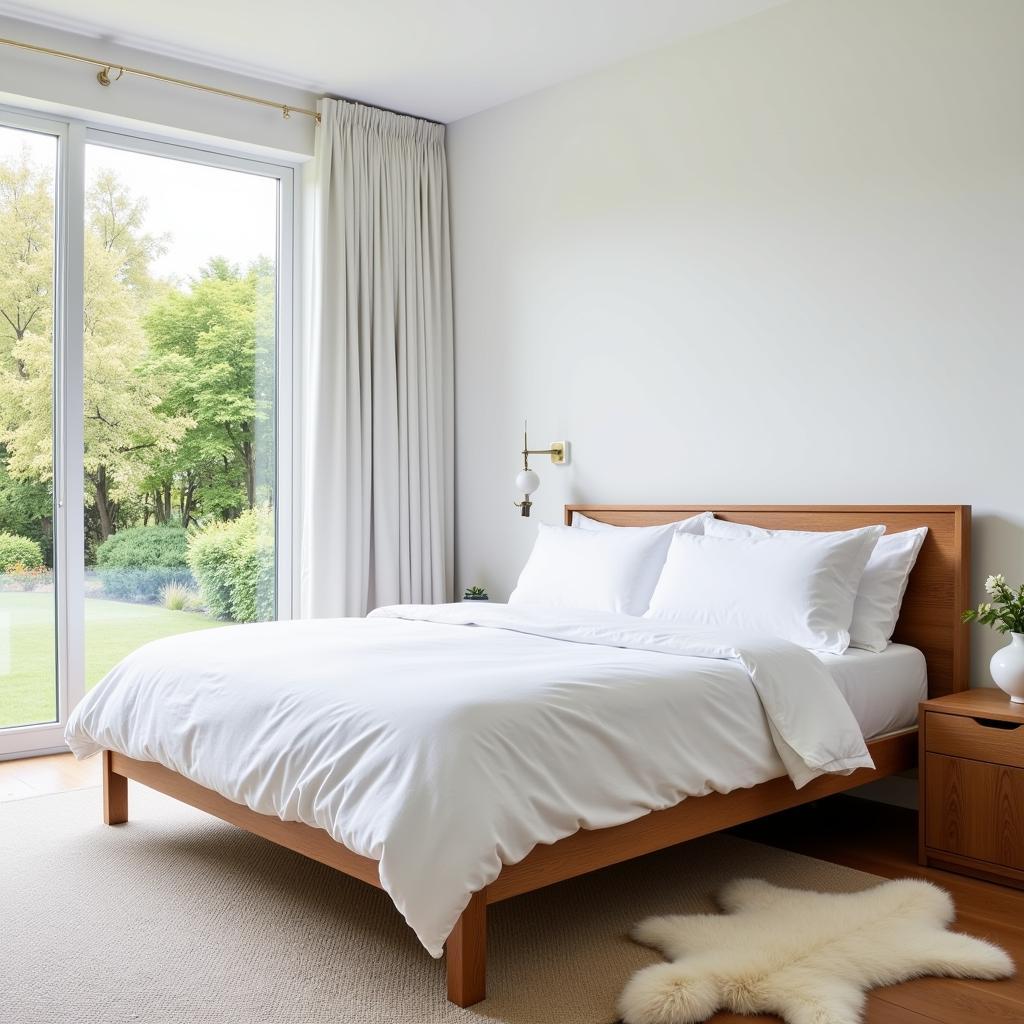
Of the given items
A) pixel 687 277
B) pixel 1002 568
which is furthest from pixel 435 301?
pixel 1002 568

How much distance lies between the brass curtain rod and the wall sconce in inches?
67.7

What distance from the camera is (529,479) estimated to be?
453cm

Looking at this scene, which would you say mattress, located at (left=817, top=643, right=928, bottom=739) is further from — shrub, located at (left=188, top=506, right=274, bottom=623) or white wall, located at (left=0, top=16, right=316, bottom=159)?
white wall, located at (left=0, top=16, right=316, bottom=159)

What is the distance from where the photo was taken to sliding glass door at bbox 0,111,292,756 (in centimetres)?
419

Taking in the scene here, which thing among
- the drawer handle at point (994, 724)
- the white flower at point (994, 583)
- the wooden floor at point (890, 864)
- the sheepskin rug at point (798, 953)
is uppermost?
the white flower at point (994, 583)

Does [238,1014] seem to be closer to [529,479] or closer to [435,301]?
[529,479]

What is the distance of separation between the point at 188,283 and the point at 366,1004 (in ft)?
11.0

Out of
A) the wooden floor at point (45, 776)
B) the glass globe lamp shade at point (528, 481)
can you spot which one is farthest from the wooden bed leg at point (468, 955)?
the glass globe lamp shade at point (528, 481)

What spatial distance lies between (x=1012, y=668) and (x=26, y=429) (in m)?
3.55

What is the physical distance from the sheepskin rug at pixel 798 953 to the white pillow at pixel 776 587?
78 cm

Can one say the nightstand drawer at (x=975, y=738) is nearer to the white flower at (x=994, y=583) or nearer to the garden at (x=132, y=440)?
the white flower at (x=994, y=583)

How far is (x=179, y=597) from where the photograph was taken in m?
4.61

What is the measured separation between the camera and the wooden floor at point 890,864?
212cm

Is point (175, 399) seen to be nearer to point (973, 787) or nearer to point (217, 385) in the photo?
point (217, 385)
